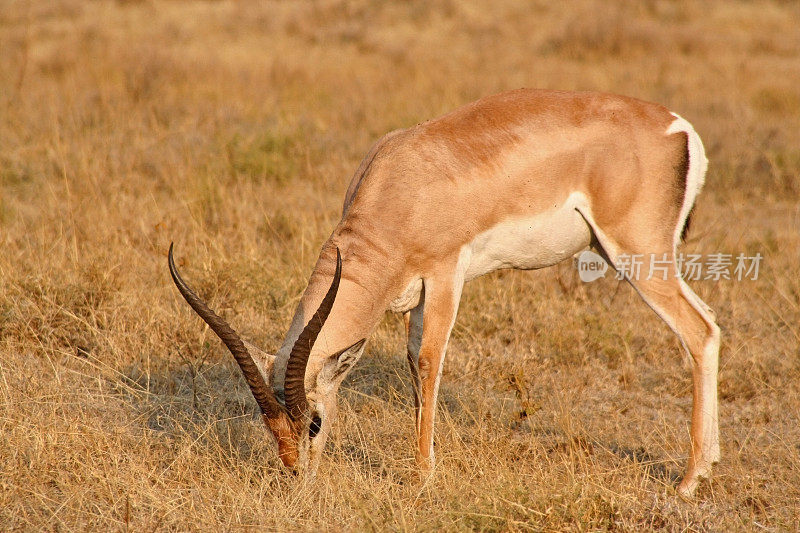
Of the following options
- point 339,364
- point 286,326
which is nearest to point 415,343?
point 339,364

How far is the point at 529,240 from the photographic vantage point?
458 cm

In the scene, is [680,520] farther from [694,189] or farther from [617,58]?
[617,58]

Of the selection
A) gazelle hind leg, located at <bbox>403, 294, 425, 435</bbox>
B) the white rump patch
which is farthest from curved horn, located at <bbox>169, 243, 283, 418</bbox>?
the white rump patch

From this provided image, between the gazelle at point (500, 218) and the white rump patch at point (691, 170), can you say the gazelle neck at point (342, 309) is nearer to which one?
the gazelle at point (500, 218)

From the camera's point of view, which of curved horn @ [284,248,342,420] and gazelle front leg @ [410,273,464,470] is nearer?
curved horn @ [284,248,342,420]

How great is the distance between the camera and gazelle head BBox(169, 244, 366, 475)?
12.4ft

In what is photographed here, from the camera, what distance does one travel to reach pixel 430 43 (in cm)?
1702

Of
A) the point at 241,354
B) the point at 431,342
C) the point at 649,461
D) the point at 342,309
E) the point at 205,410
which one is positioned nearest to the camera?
the point at 241,354

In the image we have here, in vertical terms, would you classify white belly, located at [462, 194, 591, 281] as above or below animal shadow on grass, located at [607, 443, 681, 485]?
above

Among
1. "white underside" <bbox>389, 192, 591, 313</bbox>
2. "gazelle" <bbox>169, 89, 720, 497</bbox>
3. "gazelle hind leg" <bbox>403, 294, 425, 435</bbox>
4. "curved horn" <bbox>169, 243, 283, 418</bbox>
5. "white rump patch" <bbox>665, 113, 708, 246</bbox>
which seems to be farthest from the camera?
"gazelle hind leg" <bbox>403, 294, 425, 435</bbox>

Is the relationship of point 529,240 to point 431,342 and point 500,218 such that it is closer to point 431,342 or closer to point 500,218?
point 500,218

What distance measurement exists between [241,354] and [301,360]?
0.89ft

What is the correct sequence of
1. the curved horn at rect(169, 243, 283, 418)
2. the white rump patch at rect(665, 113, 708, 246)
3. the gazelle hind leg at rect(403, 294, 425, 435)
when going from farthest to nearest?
the gazelle hind leg at rect(403, 294, 425, 435), the white rump patch at rect(665, 113, 708, 246), the curved horn at rect(169, 243, 283, 418)

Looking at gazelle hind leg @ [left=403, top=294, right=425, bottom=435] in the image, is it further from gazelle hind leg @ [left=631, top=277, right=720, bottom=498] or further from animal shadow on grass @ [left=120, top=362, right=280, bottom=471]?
gazelle hind leg @ [left=631, top=277, right=720, bottom=498]
